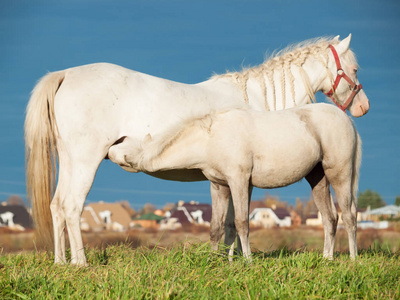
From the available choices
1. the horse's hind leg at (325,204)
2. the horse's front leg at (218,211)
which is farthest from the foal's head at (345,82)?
the horse's front leg at (218,211)

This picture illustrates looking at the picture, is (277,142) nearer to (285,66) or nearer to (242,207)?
(242,207)

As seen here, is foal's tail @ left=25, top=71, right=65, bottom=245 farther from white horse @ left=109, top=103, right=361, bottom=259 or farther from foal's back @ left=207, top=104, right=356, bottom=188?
foal's back @ left=207, top=104, right=356, bottom=188

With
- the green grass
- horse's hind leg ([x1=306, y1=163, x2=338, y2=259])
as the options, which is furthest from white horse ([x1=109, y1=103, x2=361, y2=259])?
the green grass

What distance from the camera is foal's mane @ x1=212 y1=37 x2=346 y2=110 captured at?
9.13 meters

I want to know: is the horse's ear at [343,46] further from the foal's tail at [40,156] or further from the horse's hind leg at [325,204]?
the foal's tail at [40,156]

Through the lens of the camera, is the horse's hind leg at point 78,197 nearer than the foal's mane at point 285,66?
Yes

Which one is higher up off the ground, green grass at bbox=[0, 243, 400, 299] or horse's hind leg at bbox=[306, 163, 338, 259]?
horse's hind leg at bbox=[306, 163, 338, 259]

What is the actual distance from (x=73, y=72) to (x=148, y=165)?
239 cm

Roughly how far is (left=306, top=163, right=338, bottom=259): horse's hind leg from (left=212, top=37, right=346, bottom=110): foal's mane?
180cm

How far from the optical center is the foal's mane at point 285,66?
9.13m

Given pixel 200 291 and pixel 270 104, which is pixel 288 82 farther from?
pixel 200 291

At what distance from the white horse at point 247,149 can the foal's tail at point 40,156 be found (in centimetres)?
138

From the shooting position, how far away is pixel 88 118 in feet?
24.5

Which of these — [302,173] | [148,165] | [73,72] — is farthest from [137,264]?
[73,72]
